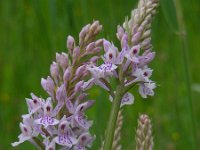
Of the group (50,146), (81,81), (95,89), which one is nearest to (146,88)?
(81,81)

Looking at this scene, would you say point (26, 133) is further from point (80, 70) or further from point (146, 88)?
point (146, 88)

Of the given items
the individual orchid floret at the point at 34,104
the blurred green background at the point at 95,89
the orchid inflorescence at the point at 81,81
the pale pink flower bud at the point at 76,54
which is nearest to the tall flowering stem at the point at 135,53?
the orchid inflorescence at the point at 81,81

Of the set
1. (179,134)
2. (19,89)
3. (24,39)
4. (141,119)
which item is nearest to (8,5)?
(24,39)

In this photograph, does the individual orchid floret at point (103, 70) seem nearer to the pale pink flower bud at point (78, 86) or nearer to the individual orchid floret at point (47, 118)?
the pale pink flower bud at point (78, 86)

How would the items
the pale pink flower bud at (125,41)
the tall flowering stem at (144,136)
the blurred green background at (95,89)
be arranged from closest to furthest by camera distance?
1. the pale pink flower bud at (125,41)
2. the tall flowering stem at (144,136)
3. the blurred green background at (95,89)

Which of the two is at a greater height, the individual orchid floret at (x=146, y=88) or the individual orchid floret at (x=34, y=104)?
the individual orchid floret at (x=146, y=88)
